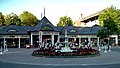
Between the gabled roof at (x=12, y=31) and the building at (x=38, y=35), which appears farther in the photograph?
the gabled roof at (x=12, y=31)

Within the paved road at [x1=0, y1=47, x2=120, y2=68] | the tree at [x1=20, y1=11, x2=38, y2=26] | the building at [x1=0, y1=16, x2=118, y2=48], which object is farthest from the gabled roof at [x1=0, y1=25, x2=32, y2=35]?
the paved road at [x1=0, y1=47, x2=120, y2=68]

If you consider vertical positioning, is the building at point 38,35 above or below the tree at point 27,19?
below

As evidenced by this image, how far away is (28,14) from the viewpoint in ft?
263

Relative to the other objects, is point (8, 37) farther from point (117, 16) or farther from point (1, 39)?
point (117, 16)

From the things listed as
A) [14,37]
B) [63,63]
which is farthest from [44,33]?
[63,63]

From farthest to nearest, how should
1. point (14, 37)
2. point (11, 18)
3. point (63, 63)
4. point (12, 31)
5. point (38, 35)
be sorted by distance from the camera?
point (11, 18)
point (12, 31)
point (14, 37)
point (38, 35)
point (63, 63)

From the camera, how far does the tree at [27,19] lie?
3098 inches

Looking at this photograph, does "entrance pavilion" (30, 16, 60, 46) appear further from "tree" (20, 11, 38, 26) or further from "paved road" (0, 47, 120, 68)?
"paved road" (0, 47, 120, 68)

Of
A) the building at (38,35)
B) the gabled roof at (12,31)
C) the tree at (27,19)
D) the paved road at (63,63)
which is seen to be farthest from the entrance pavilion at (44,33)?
the paved road at (63,63)

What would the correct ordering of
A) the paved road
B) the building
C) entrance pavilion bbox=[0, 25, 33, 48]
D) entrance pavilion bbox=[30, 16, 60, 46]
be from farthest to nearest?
entrance pavilion bbox=[0, 25, 33, 48], the building, entrance pavilion bbox=[30, 16, 60, 46], the paved road

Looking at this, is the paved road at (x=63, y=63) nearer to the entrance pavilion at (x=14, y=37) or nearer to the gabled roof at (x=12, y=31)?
the entrance pavilion at (x=14, y=37)

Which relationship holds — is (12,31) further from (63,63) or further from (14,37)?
(63,63)

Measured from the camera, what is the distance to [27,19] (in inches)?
3100

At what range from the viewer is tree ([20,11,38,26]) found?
258ft
